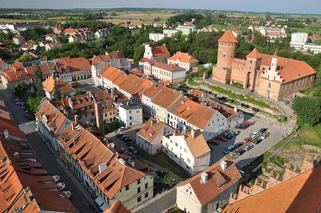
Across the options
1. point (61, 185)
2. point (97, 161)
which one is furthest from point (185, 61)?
point (61, 185)

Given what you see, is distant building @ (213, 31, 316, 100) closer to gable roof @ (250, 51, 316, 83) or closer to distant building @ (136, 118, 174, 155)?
gable roof @ (250, 51, 316, 83)

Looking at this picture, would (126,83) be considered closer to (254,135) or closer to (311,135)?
(254,135)

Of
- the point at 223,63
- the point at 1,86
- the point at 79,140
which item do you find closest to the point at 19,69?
the point at 1,86

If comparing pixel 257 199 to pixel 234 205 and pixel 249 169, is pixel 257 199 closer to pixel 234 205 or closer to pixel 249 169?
pixel 234 205

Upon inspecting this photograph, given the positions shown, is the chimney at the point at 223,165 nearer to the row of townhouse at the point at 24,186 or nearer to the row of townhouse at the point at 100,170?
the row of townhouse at the point at 100,170

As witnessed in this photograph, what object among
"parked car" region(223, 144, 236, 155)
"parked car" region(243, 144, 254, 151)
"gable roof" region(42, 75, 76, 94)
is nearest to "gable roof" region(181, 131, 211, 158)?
"parked car" region(223, 144, 236, 155)

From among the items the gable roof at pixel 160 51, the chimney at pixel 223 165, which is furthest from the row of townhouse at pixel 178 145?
the gable roof at pixel 160 51

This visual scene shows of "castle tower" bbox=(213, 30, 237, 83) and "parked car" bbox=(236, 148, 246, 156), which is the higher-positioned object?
"castle tower" bbox=(213, 30, 237, 83)
